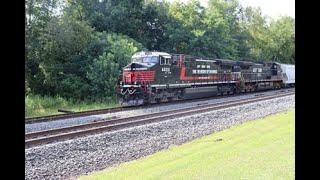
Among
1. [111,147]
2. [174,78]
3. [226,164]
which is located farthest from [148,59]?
[226,164]

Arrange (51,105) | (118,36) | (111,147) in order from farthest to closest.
→ (118,36) → (51,105) → (111,147)

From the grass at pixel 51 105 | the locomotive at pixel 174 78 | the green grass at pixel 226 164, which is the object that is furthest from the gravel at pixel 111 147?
the grass at pixel 51 105

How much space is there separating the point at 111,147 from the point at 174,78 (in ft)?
25.7

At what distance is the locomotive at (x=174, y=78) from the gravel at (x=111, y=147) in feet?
10.7

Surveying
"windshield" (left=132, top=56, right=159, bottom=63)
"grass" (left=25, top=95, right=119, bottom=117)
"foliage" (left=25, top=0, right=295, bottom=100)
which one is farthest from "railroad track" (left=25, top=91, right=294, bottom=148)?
"foliage" (left=25, top=0, right=295, bottom=100)

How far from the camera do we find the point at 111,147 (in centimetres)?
584

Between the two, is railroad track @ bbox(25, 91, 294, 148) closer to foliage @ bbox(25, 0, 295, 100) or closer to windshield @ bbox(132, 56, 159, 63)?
windshield @ bbox(132, 56, 159, 63)

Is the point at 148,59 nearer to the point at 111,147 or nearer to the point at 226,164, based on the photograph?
the point at 111,147

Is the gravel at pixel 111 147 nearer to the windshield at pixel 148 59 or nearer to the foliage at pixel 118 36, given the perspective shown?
the windshield at pixel 148 59

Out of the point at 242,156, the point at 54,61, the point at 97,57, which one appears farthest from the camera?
the point at 97,57
